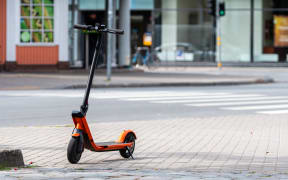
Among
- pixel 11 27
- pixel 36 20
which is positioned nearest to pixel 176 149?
pixel 11 27

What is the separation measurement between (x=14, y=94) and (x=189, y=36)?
2183 cm

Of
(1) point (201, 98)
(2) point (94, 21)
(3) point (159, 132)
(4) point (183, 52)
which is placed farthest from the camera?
(4) point (183, 52)

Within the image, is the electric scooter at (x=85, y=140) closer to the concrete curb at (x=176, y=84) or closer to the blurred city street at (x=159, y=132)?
the blurred city street at (x=159, y=132)

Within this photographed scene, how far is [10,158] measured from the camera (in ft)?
23.1

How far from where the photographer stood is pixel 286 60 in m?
39.0

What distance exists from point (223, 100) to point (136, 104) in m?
2.67

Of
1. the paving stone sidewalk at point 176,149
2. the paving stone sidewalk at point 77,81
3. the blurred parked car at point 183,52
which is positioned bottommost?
the paving stone sidewalk at point 176,149

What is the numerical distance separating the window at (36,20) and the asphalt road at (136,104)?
24.1 feet

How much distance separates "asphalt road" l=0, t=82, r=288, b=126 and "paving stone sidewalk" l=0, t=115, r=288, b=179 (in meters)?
1.66

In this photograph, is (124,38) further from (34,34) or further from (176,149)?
(176,149)

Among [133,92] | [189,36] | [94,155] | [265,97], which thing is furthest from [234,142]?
[189,36]

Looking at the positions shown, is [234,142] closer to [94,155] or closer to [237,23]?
[94,155]

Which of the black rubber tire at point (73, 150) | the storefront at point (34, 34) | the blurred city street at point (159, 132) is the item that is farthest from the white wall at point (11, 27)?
the black rubber tire at point (73, 150)

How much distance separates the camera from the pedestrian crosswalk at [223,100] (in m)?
15.6
